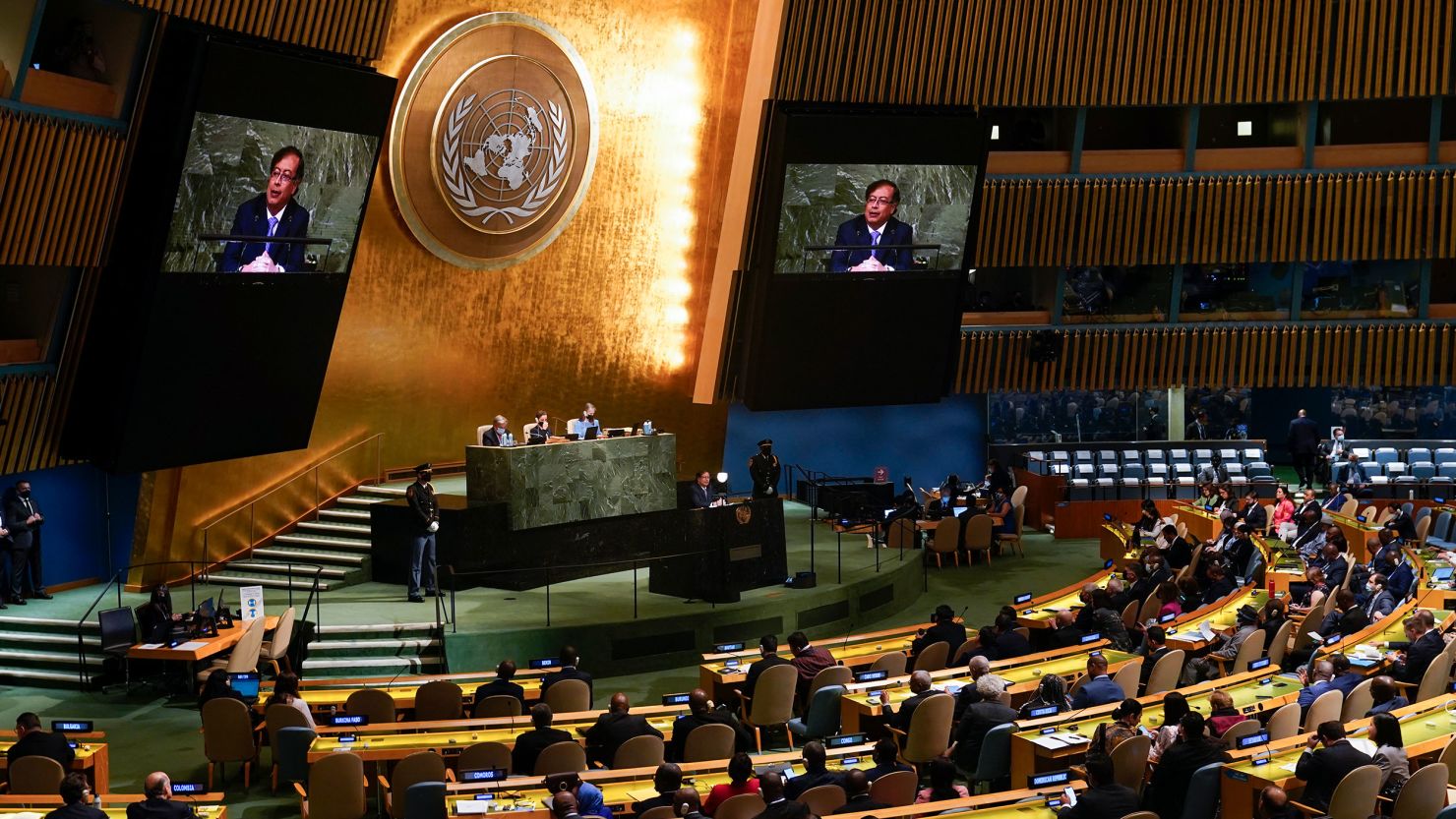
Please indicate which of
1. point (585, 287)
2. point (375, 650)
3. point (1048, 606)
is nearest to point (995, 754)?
point (1048, 606)

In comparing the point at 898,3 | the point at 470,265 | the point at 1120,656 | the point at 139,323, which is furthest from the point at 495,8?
the point at 1120,656

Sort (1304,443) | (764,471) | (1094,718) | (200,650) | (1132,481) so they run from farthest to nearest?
(1304,443) < (1132,481) < (764,471) < (200,650) < (1094,718)

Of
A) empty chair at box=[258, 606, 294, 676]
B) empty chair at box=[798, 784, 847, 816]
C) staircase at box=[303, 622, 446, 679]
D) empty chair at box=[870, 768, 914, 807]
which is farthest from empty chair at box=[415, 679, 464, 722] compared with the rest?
empty chair at box=[798, 784, 847, 816]

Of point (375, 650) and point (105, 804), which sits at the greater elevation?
point (375, 650)

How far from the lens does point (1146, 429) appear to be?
27.5 metres

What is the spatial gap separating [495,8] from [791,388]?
247 inches

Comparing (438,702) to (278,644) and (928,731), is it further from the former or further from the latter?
(928,731)

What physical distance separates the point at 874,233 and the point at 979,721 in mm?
10526

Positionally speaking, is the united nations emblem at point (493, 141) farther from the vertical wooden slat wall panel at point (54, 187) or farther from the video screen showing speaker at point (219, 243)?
the vertical wooden slat wall panel at point (54, 187)

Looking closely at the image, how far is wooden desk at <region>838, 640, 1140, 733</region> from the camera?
12.8 m

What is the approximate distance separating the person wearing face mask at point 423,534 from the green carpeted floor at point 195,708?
1.89 feet

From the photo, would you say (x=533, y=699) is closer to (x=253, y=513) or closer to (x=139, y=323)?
(x=139, y=323)

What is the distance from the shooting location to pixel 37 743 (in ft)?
36.3

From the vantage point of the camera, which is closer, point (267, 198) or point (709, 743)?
point (709, 743)
